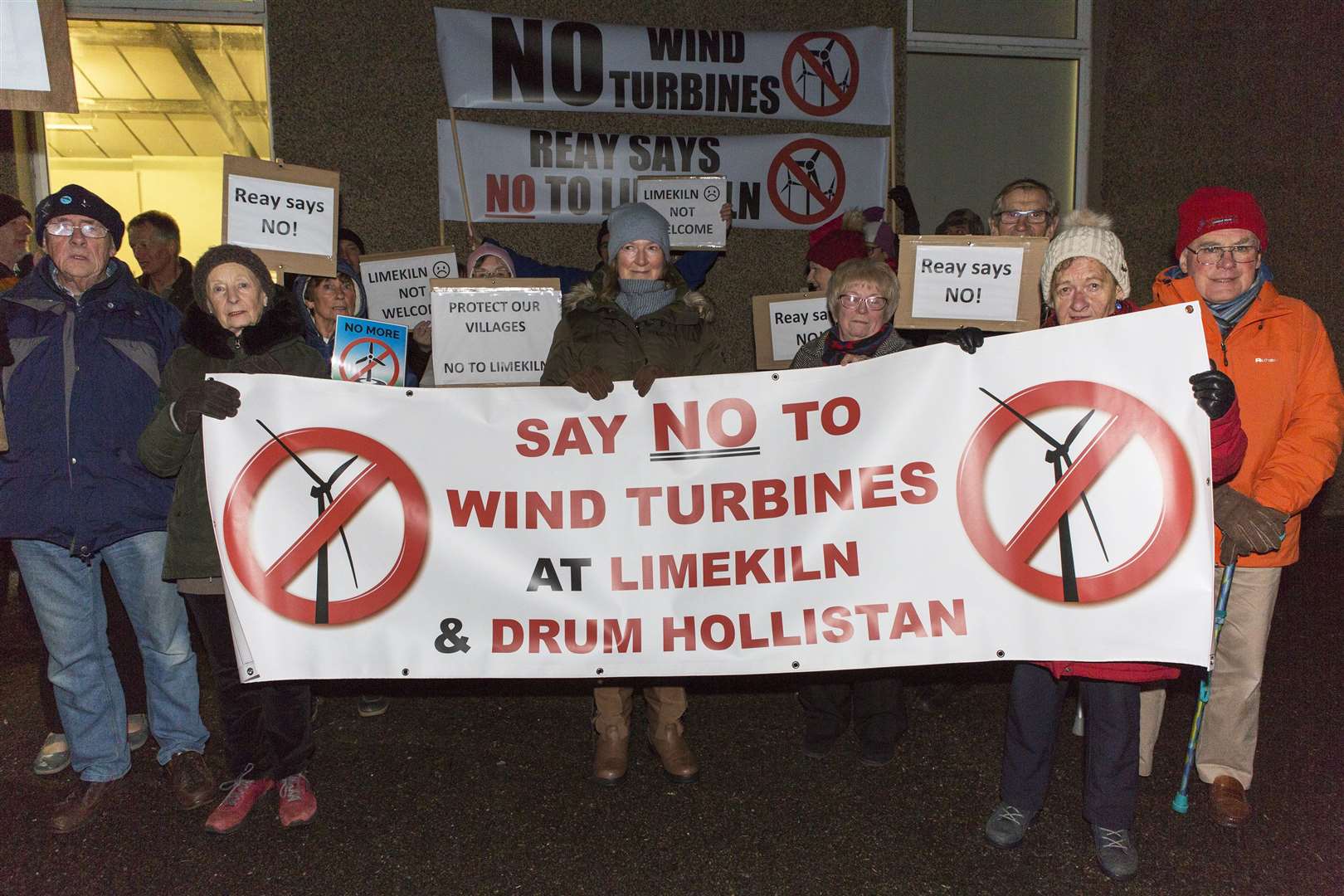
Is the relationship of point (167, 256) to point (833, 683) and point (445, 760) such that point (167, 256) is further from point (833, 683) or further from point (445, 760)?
point (833, 683)

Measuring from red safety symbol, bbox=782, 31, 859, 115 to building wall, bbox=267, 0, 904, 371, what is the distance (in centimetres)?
17

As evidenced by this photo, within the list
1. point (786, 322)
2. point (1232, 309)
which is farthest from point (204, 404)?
point (1232, 309)

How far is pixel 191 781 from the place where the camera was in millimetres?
3553

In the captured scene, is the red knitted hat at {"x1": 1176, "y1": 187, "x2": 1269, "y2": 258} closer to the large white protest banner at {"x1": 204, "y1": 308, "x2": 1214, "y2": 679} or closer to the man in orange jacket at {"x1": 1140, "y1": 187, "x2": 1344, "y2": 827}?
the man in orange jacket at {"x1": 1140, "y1": 187, "x2": 1344, "y2": 827}

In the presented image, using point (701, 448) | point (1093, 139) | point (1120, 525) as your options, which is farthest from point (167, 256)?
point (1093, 139)

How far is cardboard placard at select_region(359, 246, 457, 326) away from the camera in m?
5.47

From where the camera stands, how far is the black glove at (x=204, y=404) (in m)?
3.11

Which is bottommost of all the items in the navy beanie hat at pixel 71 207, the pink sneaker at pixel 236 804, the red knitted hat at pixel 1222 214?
the pink sneaker at pixel 236 804

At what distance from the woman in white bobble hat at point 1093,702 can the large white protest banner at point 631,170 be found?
4150 mm

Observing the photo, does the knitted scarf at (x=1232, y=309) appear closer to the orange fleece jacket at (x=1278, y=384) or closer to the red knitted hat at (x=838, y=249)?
the orange fleece jacket at (x=1278, y=384)

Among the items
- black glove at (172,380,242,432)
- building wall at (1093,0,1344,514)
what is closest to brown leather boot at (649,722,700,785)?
black glove at (172,380,242,432)

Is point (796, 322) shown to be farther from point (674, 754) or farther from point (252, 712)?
point (252, 712)

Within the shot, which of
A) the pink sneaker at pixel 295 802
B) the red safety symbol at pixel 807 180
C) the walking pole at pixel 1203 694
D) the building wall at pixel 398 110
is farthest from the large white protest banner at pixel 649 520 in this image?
the red safety symbol at pixel 807 180

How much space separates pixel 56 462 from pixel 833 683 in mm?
2794
